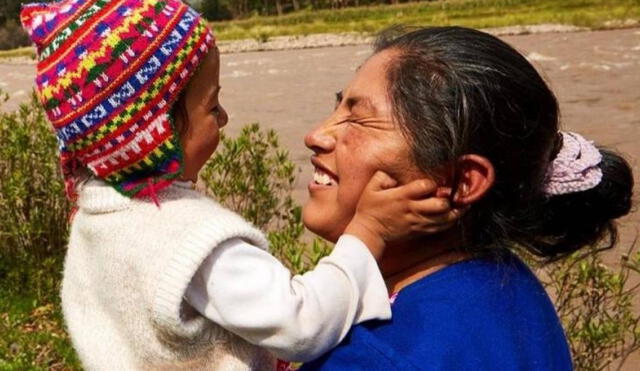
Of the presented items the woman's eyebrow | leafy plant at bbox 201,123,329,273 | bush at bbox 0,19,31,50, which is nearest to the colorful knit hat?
the woman's eyebrow

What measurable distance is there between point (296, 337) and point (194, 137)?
64 centimetres

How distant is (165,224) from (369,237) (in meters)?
0.48

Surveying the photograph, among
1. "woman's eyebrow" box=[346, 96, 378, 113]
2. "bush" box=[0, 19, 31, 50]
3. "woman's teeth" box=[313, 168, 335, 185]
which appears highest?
"woman's eyebrow" box=[346, 96, 378, 113]

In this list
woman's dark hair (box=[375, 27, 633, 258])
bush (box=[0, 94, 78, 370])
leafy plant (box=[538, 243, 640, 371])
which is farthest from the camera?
bush (box=[0, 94, 78, 370])

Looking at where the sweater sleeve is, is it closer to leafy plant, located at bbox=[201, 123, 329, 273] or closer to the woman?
the woman

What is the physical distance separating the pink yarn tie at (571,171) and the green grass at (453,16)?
24303 mm

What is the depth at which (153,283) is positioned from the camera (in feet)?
6.07

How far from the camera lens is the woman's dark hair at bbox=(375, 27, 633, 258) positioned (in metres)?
1.71

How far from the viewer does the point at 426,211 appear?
5.82 feet

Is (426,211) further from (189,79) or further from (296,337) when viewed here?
(189,79)

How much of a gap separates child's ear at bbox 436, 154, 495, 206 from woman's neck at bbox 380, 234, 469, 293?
0.13 meters

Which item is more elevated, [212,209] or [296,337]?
[212,209]

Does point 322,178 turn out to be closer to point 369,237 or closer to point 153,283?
point 369,237

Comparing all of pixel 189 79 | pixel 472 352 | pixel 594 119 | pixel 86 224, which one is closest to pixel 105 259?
pixel 86 224
